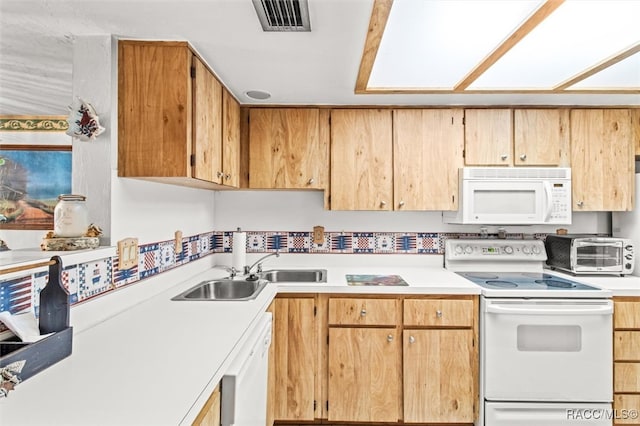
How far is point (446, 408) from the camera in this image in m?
2.14

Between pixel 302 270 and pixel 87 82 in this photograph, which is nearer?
pixel 87 82

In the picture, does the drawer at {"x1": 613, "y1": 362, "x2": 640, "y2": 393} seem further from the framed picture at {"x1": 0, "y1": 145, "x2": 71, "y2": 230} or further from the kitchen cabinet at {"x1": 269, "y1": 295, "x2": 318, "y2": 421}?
the framed picture at {"x1": 0, "y1": 145, "x2": 71, "y2": 230}

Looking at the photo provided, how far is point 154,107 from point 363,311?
1594 millimetres

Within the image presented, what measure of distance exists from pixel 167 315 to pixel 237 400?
597 mm

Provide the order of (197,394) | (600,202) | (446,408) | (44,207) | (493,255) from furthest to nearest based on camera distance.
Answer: (493,255)
(600,202)
(446,408)
(44,207)
(197,394)

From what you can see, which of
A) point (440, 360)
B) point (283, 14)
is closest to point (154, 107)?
point (283, 14)

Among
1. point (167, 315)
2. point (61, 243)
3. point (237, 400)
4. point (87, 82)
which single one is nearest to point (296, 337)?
point (167, 315)

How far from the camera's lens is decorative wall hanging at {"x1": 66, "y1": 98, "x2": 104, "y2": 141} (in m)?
1.46

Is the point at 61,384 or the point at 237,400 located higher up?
the point at 61,384

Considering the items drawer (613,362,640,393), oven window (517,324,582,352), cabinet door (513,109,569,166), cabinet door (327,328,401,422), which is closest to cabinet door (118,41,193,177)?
cabinet door (327,328,401,422)

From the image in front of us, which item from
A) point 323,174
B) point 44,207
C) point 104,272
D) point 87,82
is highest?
point 87,82

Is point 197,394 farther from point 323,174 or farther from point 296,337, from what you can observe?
point 323,174

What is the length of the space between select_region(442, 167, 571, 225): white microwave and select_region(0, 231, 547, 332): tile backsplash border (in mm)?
386

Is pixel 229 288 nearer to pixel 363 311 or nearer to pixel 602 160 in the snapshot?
pixel 363 311
